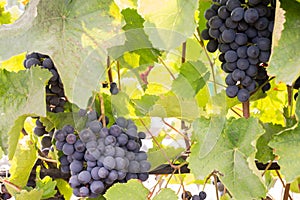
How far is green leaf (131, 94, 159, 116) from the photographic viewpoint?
994 millimetres

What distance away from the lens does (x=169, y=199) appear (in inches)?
33.8

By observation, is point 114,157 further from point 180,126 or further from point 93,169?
point 180,126

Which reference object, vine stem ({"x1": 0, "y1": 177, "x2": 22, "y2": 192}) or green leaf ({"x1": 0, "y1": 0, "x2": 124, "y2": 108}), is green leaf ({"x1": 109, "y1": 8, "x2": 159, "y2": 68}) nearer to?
green leaf ({"x1": 0, "y1": 0, "x2": 124, "y2": 108})

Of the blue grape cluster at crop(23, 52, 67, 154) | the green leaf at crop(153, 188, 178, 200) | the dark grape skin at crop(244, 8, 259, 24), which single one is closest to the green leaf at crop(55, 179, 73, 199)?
the blue grape cluster at crop(23, 52, 67, 154)

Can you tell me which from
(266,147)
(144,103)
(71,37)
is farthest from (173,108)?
(71,37)

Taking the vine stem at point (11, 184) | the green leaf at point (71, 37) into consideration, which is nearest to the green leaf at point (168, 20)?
the green leaf at point (71, 37)

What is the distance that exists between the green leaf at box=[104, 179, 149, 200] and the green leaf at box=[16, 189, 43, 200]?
6.8 inches

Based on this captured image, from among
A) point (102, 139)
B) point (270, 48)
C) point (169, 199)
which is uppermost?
point (270, 48)

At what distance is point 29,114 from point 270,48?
378 millimetres

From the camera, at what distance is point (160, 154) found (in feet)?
3.28

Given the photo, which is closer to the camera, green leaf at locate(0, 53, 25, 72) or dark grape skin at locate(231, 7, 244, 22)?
dark grape skin at locate(231, 7, 244, 22)

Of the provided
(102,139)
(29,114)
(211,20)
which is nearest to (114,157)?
(102,139)

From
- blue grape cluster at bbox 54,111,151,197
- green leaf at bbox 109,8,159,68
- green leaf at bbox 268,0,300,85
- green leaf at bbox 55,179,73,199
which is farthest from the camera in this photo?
green leaf at bbox 55,179,73,199

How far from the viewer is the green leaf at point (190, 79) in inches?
39.2
